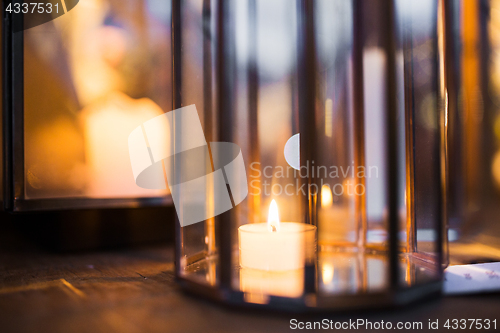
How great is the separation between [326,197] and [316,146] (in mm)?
78

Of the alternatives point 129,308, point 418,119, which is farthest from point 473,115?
point 129,308

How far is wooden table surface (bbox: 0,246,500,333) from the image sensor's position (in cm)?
21

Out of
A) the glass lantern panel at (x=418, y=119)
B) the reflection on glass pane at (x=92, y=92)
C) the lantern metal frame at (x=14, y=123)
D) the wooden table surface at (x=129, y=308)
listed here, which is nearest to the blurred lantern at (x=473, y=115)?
the glass lantern panel at (x=418, y=119)

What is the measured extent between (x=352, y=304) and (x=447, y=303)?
0.25ft

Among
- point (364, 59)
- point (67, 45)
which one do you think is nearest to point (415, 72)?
point (364, 59)

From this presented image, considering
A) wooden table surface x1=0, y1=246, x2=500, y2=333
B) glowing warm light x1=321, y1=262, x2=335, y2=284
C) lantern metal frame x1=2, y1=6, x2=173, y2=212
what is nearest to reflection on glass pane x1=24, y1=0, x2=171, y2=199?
lantern metal frame x1=2, y1=6, x2=173, y2=212

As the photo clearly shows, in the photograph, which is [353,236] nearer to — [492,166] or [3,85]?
[492,166]

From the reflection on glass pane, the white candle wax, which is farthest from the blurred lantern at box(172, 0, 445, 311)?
the reflection on glass pane

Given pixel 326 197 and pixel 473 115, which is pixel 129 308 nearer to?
pixel 326 197

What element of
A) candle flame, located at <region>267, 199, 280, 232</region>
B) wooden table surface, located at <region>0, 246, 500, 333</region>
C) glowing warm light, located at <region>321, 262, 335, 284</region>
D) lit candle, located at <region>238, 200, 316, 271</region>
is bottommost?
wooden table surface, located at <region>0, 246, 500, 333</region>

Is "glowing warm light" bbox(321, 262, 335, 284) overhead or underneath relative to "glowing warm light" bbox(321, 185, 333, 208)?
underneath

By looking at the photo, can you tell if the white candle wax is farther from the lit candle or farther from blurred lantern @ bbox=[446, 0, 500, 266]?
blurred lantern @ bbox=[446, 0, 500, 266]

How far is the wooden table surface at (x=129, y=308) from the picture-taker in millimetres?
211

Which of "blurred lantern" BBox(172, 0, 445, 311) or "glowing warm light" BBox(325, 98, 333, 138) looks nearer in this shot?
"blurred lantern" BBox(172, 0, 445, 311)
